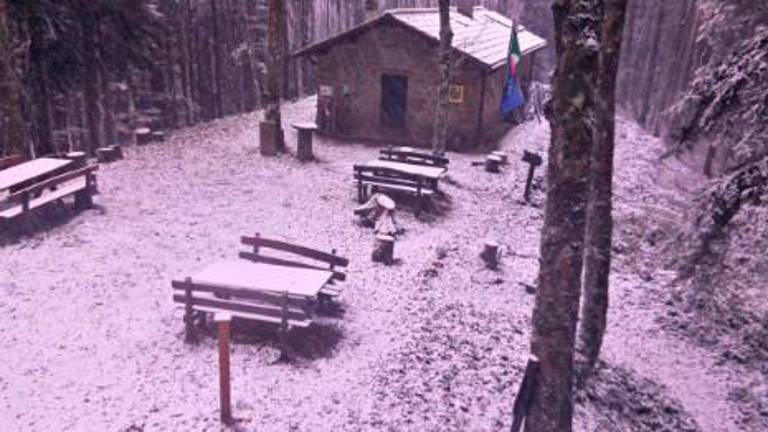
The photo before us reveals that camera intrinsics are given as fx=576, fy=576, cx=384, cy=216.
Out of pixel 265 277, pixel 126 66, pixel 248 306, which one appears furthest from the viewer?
pixel 126 66

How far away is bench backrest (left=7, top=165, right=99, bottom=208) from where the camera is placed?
10961 mm

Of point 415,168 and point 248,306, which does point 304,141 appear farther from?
point 248,306

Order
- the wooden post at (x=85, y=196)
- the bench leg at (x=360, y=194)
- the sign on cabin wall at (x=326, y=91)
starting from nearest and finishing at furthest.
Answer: the wooden post at (x=85, y=196)
the bench leg at (x=360, y=194)
the sign on cabin wall at (x=326, y=91)

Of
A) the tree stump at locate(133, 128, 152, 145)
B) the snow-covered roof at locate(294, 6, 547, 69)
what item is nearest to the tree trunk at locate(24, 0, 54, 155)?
the tree stump at locate(133, 128, 152, 145)

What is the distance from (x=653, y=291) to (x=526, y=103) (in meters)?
18.6

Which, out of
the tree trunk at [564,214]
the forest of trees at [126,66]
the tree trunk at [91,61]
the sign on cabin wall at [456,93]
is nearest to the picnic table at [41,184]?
the forest of trees at [126,66]

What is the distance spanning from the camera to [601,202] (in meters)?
8.18

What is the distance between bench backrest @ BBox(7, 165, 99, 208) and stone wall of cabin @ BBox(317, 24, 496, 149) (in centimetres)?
1115

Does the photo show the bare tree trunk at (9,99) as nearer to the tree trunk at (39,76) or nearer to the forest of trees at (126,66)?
the forest of trees at (126,66)

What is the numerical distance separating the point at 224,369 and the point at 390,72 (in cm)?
1701

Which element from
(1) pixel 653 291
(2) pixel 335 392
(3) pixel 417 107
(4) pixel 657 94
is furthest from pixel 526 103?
(2) pixel 335 392

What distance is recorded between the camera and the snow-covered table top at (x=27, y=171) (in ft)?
36.0

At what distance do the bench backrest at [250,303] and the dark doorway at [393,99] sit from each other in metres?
15.2

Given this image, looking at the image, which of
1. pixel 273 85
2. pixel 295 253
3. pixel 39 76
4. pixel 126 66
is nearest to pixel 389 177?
pixel 273 85
